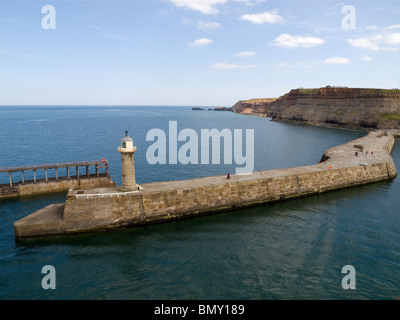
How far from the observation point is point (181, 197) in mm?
29438

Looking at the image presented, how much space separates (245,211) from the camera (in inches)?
1235

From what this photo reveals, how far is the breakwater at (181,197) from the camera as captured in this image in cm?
2542

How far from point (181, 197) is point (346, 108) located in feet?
391

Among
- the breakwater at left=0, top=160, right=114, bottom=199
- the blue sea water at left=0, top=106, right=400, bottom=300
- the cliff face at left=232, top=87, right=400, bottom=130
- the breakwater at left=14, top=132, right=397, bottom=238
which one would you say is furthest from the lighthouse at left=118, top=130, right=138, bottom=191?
the cliff face at left=232, top=87, right=400, bottom=130

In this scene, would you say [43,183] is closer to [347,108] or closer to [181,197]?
[181,197]

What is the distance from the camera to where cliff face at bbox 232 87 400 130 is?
348ft

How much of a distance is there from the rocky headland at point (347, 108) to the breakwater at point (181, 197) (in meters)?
76.1

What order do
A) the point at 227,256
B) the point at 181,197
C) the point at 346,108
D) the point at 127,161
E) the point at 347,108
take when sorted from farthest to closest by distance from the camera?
1. the point at 346,108
2. the point at 347,108
3. the point at 181,197
4. the point at 127,161
5. the point at 227,256

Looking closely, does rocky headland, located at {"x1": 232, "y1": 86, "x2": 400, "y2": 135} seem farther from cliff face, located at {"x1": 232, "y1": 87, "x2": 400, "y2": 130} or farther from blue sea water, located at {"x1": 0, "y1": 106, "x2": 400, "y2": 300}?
blue sea water, located at {"x1": 0, "y1": 106, "x2": 400, "y2": 300}

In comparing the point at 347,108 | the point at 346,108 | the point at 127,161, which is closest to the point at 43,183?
the point at 127,161

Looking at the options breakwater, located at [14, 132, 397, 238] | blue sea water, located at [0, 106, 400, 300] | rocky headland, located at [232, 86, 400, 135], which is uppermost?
rocky headland, located at [232, 86, 400, 135]

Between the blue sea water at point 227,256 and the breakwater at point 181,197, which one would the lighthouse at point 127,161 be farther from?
the blue sea water at point 227,256

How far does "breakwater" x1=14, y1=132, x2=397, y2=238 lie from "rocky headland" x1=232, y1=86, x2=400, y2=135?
250ft

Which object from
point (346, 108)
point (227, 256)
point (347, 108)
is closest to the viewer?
point (227, 256)
